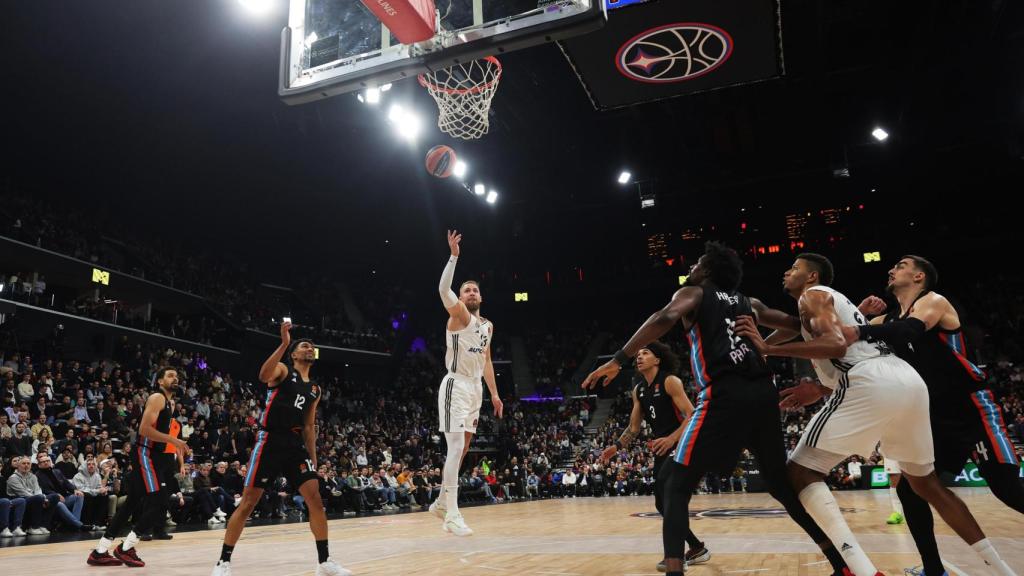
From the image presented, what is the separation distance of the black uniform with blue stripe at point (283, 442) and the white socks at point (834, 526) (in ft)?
10.2

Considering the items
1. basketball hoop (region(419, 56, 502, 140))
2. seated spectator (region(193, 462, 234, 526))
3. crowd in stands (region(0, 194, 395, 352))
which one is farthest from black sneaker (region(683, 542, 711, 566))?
crowd in stands (region(0, 194, 395, 352))

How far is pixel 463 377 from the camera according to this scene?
18.9 ft

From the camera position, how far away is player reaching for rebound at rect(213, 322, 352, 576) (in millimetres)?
4203

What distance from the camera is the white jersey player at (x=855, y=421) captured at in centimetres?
312

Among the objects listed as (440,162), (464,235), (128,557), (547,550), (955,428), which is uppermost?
(464,235)

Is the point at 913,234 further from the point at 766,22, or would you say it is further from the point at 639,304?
the point at 766,22

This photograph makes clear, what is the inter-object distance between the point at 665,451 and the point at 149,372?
18073 mm

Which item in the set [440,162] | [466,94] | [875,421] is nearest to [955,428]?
[875,421]

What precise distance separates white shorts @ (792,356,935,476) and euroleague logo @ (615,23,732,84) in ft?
23.3

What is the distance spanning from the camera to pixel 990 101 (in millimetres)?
16984

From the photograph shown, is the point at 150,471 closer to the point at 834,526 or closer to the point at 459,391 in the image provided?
the point at 459,391

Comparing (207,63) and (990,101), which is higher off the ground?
(207,63)

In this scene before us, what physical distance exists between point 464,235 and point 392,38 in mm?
24229

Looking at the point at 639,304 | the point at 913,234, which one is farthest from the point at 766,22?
the point at 639,304
